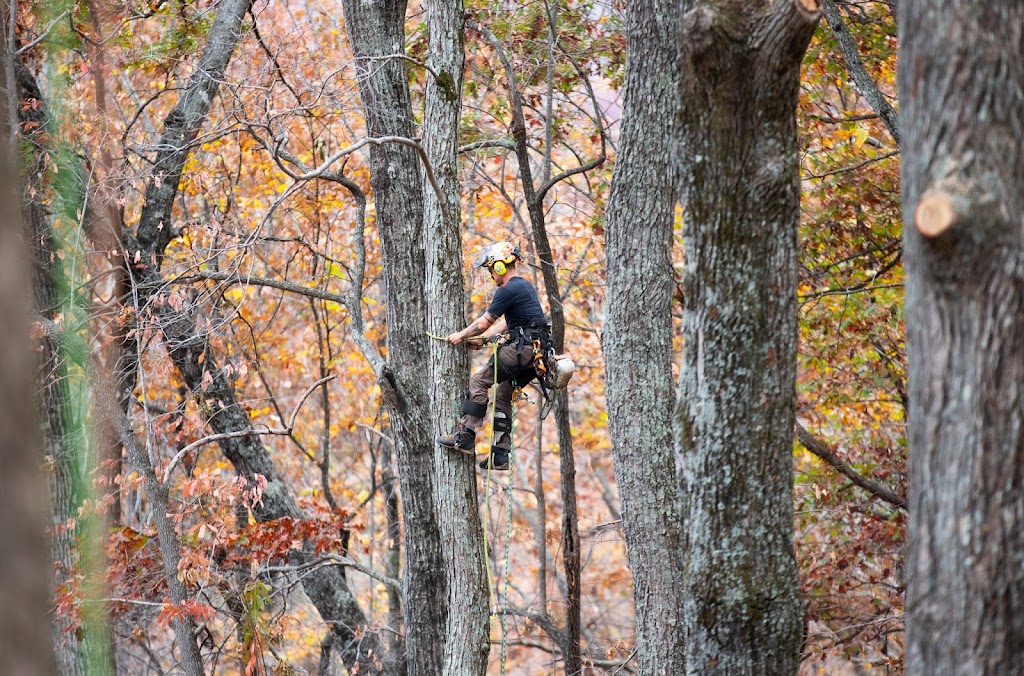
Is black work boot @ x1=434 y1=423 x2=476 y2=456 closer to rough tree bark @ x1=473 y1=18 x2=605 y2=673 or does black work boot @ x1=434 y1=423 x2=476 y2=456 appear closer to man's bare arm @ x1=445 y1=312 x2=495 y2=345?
man's bare arm @ x1=445 y1=312 x2=495 y2=345

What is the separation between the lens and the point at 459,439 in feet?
20.7

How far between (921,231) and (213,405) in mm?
8754

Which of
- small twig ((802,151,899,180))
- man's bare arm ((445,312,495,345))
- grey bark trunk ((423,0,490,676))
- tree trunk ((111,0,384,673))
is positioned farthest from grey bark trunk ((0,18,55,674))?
small twig ((802,151,899,180))

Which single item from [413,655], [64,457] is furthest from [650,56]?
[64,457]

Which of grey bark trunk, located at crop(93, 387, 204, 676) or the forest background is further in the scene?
the forest background

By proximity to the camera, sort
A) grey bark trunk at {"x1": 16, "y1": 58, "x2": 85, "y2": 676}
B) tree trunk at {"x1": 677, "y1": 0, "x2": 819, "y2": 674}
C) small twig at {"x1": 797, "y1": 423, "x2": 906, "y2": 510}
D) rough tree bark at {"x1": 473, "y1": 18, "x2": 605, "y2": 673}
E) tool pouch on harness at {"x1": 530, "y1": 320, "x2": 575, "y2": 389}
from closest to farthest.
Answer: tree trunk at {"x1": 677, "y1": 0, "x2": 819, "y2": 674} → tool pouch on harness at {"x1": 530, "y1": 320, "x2": 575, "y2": 389} → grey bark trunk at {"x1": 16, "y1": 58, "x2": 85, "y2": 676} → rough tree bark at {"x1": 473, "y1": 18, "x2": 605, "y2": 673} → small twig at {"x1": 797, "y1": 423, "x2": 906, "y2": 510}

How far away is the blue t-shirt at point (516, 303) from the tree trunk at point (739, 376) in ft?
9.88

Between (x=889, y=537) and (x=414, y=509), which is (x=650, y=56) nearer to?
(x=414, y=509)

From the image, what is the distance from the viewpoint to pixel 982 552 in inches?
106

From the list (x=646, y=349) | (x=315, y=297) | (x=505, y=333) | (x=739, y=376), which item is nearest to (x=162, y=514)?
(x=505, y=333)

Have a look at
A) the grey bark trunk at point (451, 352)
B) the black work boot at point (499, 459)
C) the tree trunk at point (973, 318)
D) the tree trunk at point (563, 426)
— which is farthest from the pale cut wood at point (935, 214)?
the tree trunk at point (563, 426)

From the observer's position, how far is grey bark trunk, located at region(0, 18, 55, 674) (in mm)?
1404

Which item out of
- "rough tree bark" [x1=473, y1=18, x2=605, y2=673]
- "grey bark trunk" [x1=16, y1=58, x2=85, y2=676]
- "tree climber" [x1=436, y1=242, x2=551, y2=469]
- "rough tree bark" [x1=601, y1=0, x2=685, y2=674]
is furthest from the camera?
"rough tree bark" [x1=473, y1=18, x2=605, y2=673]

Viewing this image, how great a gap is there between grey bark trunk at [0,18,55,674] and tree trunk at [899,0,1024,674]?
2.32 meters
